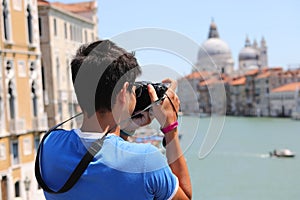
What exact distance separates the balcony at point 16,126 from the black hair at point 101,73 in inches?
315

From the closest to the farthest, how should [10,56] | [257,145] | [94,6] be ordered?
[10,56]
[94,6]
[257,145]

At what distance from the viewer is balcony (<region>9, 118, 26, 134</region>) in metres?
8.81

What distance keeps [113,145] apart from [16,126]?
320 inches

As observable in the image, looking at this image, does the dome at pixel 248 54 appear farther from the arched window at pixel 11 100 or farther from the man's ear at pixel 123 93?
the man's ear at pixel 123 93

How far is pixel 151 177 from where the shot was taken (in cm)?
94

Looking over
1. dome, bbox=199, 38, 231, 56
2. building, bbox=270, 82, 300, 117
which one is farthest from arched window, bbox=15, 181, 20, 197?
dome, bbox=199, 38, 231, 56

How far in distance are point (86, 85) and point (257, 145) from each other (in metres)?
24.5

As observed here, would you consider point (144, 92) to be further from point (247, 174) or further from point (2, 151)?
point (247, 174)

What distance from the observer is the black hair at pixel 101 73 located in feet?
3.20

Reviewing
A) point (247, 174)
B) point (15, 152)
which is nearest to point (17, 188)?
point (15, 152)

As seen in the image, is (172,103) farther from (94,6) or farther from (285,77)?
(285,77)

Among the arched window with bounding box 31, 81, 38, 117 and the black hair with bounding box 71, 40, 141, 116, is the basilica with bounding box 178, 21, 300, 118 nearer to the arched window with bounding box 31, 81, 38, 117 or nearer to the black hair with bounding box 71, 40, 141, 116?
the black hair with bounding box 71, 40, 141, 116

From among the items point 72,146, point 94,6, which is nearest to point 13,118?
point 94,6

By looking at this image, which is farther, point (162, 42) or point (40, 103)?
point (40, 103)
